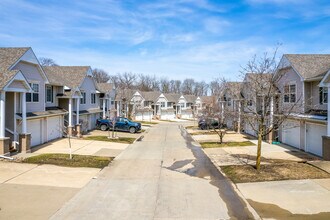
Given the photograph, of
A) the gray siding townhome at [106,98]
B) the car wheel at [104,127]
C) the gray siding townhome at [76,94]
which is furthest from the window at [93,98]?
the car wheel at [104,127]

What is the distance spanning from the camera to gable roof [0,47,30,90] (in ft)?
59.1

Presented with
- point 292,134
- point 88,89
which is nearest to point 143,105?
point 88,89

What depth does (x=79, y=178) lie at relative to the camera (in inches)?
542

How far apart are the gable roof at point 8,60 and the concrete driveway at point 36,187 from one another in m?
4.93

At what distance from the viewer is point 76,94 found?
3077cm

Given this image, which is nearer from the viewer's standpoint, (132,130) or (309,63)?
(309,63)

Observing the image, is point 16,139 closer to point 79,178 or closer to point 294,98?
point 79,178

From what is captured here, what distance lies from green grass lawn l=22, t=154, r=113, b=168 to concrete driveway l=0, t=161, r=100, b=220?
2.75 ft

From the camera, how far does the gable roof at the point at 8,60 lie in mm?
18016

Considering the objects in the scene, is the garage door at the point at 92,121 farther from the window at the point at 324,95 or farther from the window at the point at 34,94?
the window at the point at 324,95

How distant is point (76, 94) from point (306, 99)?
21.0 meters

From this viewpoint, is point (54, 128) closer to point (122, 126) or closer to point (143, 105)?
point (122, 126)

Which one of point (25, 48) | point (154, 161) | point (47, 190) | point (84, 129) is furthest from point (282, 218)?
point (84, 129)

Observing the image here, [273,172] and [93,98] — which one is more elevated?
[93,98]
